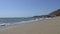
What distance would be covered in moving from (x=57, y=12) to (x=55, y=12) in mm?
2701

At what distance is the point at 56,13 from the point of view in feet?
235

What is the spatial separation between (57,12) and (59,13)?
4.24 ft

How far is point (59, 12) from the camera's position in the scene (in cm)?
7088

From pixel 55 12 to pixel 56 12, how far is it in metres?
1.89

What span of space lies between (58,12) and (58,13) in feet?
1.92

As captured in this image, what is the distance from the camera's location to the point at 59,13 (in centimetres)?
7119

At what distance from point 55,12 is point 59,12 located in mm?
3648

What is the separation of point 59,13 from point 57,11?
5.54ft

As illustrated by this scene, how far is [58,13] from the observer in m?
70.8

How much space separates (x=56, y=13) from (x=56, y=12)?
796 millimetres

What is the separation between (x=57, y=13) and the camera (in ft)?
235

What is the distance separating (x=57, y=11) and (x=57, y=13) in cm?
122

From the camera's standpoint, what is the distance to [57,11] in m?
71.8

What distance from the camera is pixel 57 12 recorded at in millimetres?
71500
